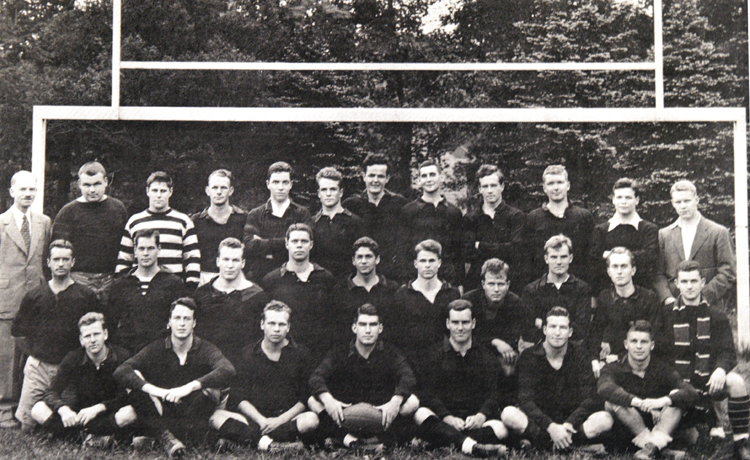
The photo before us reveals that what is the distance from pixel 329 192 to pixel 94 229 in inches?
57.7

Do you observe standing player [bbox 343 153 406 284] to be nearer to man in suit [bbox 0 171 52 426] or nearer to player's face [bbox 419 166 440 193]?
player's face [bbox 419 166 440 193]

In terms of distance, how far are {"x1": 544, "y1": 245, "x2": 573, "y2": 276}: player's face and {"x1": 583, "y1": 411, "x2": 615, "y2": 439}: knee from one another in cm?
87

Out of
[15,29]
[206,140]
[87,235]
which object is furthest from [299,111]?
[15,29]

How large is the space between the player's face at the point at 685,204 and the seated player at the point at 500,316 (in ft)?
3.68

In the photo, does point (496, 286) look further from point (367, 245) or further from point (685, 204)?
point (685, 204)

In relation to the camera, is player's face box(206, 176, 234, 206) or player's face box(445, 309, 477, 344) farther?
player's face box(206, 176, 234, 206)

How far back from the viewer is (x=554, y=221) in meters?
3.97

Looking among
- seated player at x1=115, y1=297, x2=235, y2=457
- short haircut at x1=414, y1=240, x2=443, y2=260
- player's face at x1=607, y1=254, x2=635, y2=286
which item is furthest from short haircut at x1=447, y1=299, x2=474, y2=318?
seated player at x1=115, y1=297, x2=235, y2=457

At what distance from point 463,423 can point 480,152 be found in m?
1.63

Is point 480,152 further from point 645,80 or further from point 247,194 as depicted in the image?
point 645,80

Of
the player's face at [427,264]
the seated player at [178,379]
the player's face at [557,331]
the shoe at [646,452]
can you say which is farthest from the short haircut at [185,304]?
the shoe at [646,452]

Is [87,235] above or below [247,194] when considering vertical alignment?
below

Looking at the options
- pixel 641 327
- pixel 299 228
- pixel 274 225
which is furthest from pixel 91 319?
pixel 641 327

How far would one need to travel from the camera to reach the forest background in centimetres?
397
